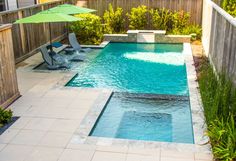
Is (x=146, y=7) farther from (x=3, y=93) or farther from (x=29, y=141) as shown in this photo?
(x=29, y=141)

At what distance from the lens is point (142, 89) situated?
9.88 m

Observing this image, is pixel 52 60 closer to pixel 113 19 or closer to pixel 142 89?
pixel 142 89

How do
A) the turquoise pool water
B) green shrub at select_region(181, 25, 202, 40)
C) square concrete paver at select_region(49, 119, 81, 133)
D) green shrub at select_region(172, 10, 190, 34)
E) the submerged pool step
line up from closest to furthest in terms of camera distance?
1. square concrete paver at select_region(49, 119, 81, 133)
2. the submerged pool step
3. the turquoise pool water
4. green shrub at select_region(181, 25, 202, 40)
5. green shrub at select_region(172, 10, 190, 34)

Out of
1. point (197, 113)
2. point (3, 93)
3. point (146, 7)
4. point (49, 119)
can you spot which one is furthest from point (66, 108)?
point (146, 7)

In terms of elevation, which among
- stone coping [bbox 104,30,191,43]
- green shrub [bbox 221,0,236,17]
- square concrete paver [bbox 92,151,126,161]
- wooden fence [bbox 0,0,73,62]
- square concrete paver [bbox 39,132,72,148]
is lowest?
square concrete paver [bbox 92,151,126,161]

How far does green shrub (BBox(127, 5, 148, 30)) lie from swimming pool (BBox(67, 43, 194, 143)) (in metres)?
2.08

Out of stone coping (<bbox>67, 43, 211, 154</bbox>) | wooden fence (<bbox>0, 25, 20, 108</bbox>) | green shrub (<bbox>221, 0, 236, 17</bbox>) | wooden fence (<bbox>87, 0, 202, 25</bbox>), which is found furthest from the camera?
wooden fence (<bbox>87, 0, 202, 25</bbox>)

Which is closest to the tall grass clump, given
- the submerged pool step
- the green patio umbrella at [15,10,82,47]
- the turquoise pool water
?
the submerged pool step

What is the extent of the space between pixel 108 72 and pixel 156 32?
5.78m

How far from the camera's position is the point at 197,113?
24.8 feet

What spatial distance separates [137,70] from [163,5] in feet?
22.6

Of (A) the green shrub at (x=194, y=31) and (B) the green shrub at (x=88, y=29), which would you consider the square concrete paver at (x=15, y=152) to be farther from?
Result: (A) the green shrub at (x=194, y=31)

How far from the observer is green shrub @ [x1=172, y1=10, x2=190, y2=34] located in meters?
16.9

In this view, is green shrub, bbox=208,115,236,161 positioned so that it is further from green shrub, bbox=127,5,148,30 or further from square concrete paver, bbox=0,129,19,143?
green shrub, bbox=127,5,148,30
